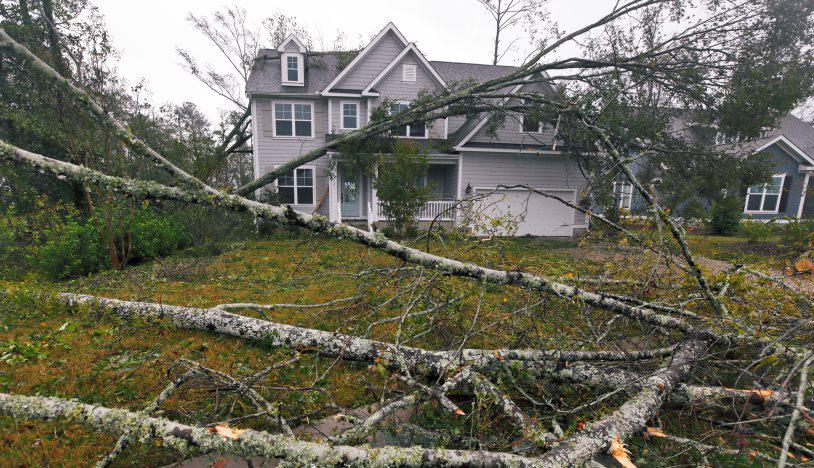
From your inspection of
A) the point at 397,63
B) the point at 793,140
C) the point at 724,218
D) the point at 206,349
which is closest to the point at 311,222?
the point at 206,349

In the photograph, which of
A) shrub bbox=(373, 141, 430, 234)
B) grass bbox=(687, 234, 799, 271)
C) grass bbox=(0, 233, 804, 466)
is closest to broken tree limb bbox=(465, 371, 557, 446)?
grass bbox=(0, 233, 804, 466)

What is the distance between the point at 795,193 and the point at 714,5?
15.5 metres

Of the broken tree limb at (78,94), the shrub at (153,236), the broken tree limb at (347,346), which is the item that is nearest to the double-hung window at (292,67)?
the shrub at (153,236)

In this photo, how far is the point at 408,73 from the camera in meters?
14.2

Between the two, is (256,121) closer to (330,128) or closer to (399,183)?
(330,128)

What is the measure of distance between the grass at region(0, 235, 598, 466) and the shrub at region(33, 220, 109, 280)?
4.35 ft

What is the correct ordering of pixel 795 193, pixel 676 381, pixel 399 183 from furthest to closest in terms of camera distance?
pixel 795 193
pixel 399 183
pixel 676 381

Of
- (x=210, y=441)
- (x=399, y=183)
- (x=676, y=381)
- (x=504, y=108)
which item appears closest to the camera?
(x=210, y=441)

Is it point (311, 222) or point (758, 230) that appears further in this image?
point (758, 230)

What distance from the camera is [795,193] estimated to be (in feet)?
53.4

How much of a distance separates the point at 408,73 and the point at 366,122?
2548mm

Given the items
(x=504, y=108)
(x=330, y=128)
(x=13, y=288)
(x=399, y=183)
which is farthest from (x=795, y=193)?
(x=13, y=288)

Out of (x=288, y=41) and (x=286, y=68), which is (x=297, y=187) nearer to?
(x=286, y=68)

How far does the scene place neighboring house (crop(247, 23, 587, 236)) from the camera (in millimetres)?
13422
